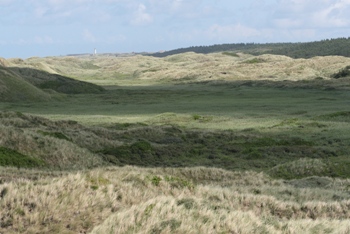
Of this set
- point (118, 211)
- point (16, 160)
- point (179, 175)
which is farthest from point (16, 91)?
point (118, 211)

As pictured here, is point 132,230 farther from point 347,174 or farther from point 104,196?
point 347,174

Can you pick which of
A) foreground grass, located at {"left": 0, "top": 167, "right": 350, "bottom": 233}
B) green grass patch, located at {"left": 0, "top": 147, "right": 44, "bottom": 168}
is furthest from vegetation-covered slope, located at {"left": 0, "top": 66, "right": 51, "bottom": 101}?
foreground grass, located at {"left": 0, "top": 167, "right": 350, "bottom": 233}

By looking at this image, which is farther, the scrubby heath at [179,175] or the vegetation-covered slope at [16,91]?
the vegetation-covered slope at [16,91]

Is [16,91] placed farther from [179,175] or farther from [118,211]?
[118,211]

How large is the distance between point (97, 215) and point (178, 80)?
587ft

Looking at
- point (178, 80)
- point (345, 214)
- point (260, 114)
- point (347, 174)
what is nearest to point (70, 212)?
point (345, 214)

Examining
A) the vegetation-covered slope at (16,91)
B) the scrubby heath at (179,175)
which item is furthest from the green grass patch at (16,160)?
the vegetation-covered slope at (16,91)

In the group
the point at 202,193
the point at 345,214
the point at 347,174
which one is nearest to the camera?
the point at 202,193

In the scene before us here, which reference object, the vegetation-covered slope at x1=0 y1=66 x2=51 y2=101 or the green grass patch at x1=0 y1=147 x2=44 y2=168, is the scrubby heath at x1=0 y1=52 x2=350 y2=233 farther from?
the vegetation-covered slope at x1=0 y1=66 x2=51 y2=101

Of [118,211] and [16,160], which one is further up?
[118,211]

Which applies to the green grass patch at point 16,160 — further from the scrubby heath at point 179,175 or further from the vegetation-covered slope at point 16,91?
the vegetation-covered slope at point 16,91

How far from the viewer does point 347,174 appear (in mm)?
25297

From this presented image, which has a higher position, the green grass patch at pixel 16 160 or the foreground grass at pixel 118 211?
the foreground grass at pixel 118 211

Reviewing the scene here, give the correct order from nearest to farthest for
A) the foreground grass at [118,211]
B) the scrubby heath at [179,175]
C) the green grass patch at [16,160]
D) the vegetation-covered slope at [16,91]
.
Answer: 1. the foreground grass at [118,211]
2. the scrubby heath at [179,175]
3. the green grass patch at [16,160]
4. the vegetation-covered slope at [16,91]
